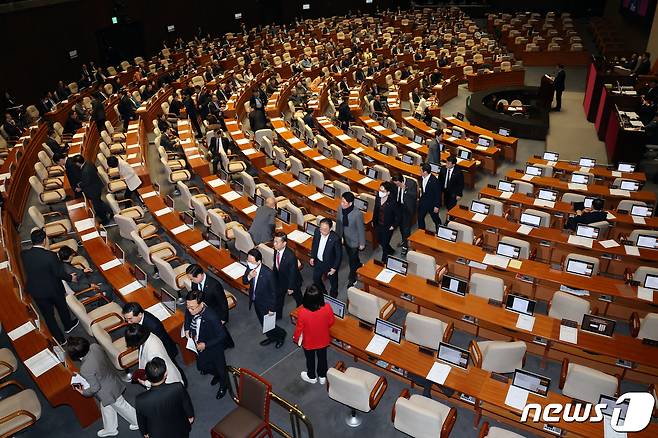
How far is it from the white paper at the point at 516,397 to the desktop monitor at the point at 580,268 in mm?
2894

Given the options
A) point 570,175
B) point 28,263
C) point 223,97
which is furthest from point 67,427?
point 223,97

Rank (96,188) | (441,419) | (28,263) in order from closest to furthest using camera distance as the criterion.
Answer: (441,419) → (28,263) → (96,188)

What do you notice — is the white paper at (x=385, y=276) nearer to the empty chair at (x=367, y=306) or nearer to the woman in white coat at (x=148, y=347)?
the empty chair at (x=367, y=306)

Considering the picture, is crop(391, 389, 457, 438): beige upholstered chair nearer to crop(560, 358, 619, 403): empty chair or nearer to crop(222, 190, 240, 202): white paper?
crop(560, 358, 619, 403): empty chair

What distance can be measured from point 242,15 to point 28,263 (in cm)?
2849

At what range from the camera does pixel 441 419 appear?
489 centimetres

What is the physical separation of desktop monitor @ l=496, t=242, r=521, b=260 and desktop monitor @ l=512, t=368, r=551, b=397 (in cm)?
297

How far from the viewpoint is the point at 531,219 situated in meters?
8.93

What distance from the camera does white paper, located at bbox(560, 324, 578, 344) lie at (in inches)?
238

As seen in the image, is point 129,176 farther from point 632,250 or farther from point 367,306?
point 632,250

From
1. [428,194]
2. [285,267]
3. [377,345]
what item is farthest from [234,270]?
[428,194]

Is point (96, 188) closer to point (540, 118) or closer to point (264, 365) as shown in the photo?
point (264, 365)

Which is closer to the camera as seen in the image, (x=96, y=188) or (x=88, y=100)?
(x=96, y=188)

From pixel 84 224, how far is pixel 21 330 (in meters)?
3.22
